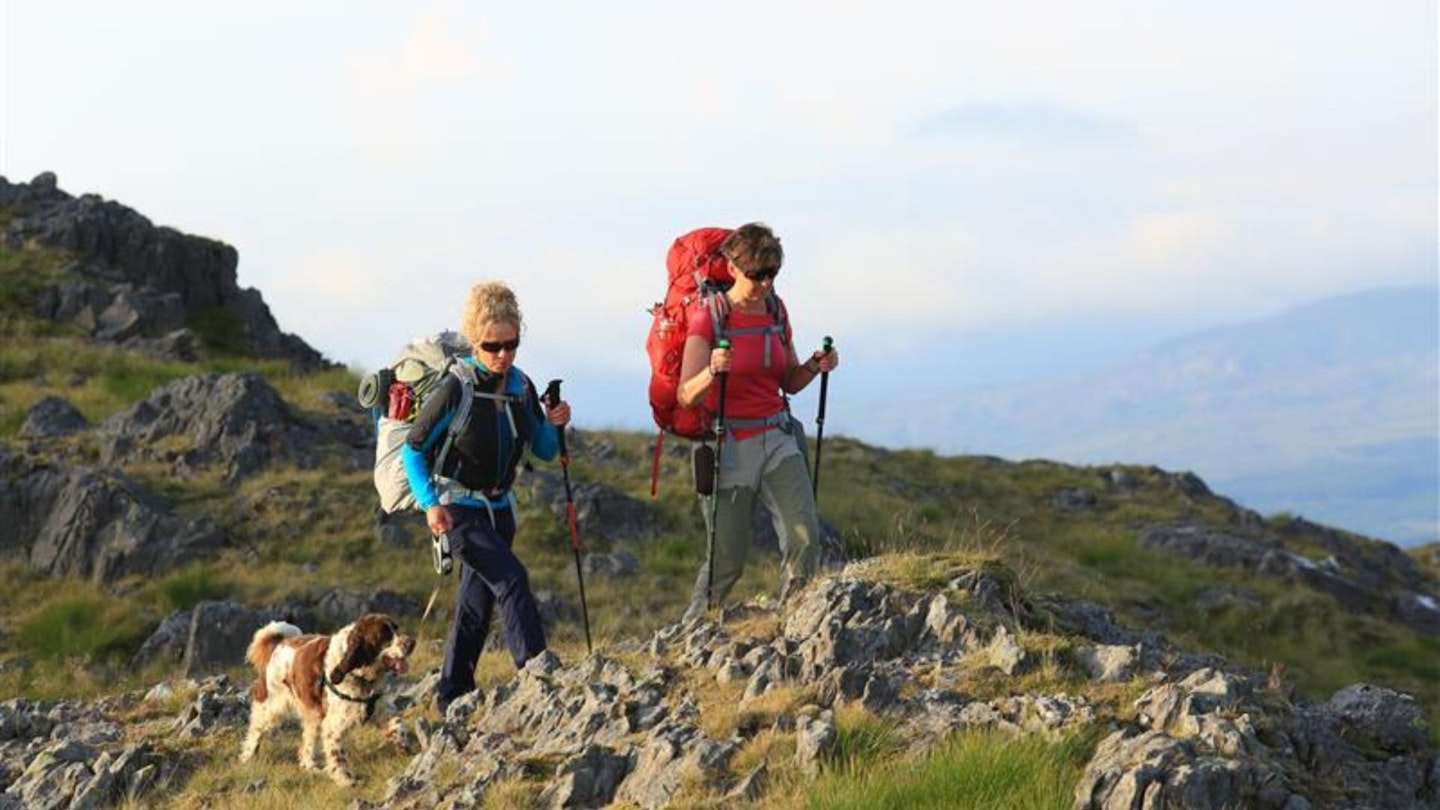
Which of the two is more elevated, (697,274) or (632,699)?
(697,274)

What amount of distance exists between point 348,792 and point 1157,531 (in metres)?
27.2

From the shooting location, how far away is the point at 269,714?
460 inches

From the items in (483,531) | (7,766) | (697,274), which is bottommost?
(7,766)

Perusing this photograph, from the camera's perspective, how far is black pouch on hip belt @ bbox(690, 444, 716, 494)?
11758mm

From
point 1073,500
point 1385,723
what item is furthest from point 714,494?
point 1073,500

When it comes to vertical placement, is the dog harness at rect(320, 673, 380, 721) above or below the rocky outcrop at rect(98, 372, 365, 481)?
below

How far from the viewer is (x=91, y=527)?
21859 millimetres

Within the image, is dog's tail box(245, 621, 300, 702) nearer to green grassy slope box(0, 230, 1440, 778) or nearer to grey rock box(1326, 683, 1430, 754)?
green grassy slope box(0, 230, 1440, 778)

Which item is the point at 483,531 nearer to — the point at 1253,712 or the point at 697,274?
the point at 697,274

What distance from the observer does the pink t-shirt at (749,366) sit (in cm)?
1167

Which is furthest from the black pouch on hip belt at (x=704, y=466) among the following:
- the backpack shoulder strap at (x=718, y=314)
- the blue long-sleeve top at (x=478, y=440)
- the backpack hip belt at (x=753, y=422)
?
the blue long-sleeve top at (x=478, y=440)

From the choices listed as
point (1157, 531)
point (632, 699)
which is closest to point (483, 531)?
point (632, 699)

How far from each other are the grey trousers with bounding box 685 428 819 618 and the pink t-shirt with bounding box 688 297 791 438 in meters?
0.16

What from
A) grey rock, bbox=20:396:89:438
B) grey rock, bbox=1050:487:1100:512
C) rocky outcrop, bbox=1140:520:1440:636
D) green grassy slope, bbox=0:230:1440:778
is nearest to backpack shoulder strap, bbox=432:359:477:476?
green grassy slope, bbox=0:230:1440:778
